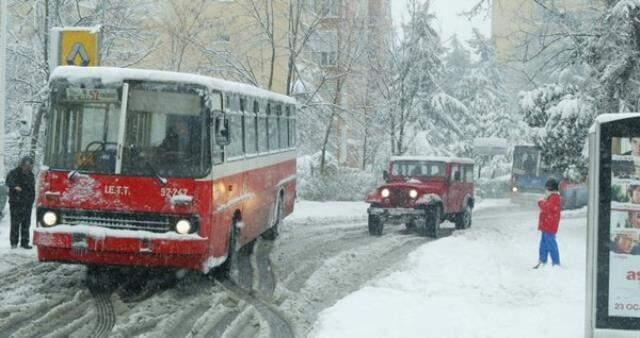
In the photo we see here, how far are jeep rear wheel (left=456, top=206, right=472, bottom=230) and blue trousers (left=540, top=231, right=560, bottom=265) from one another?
28.9ft

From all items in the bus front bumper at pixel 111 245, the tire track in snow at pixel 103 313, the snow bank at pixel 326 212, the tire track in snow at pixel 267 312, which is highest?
the bus front bumper at pixel 111 245

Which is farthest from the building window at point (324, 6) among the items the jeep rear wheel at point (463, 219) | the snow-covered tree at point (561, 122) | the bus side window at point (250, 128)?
the bus side window at point (250, 128)

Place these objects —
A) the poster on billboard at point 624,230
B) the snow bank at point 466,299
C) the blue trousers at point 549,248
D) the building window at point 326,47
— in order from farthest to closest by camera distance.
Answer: the building window at point 326,47 → the blue trousers at point 549,248 → the snow bank at point 466,299 → the poster on billboard at point 624,230

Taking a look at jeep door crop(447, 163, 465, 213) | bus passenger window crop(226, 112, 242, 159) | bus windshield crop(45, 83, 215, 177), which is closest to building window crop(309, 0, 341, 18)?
jeep door crop(447, 163, 465, 213)

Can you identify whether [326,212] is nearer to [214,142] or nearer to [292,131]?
[292,131]

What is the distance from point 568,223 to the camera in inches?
1124

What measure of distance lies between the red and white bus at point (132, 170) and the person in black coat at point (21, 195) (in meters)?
3.79

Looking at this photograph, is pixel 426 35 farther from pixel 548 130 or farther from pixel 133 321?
pixel 133 321

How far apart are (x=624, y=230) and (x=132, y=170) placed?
5.94m

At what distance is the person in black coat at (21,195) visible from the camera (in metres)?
15.1

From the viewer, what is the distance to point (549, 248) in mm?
15172

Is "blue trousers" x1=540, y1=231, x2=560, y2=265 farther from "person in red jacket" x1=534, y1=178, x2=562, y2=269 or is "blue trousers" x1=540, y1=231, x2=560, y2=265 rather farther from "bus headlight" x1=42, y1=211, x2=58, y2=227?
"bus headlight" x1=42, y1=211, x2=58, y2=227

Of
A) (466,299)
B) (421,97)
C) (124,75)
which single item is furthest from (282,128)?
(421,97)

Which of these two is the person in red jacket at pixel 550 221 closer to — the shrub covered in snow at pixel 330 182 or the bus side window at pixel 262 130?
the bus side window at pixel 262 130
